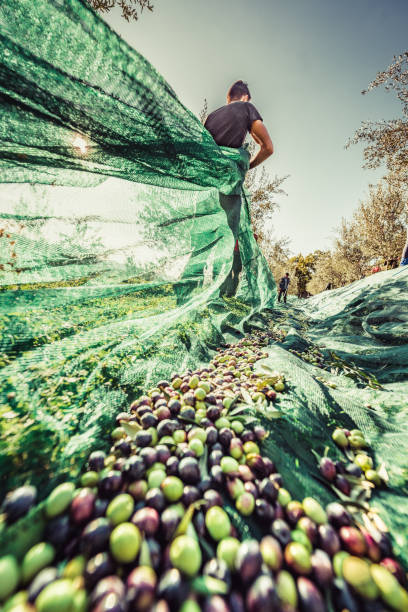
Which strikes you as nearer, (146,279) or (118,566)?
(118,566)

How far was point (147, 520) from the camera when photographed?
0.75m

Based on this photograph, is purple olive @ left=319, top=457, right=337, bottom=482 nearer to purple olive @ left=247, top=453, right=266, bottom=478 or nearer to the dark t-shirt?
purple olive @ left=247, top=453, right=266, bottom=478

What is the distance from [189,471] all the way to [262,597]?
42 cm

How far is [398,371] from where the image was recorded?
2184 mm

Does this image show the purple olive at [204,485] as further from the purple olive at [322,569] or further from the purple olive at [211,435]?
the purple olive at [322,569]

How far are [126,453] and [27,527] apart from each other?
1.28 ft

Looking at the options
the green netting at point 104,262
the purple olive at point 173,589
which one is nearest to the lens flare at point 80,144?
the green netting at point 104,262

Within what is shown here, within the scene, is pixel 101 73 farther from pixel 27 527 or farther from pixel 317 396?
pixel 317 396

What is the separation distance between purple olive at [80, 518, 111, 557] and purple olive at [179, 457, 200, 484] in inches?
12.3

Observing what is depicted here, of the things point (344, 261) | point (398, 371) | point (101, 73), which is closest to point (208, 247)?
point (101, 73)

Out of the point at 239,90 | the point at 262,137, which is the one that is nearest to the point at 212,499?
the point at 262,137

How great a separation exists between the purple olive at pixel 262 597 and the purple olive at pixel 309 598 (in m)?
0.09

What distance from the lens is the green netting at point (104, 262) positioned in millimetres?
1128

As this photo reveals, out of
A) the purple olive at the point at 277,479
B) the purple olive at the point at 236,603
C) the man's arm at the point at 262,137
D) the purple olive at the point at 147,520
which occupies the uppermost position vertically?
the man's arm at the point at 262,137
